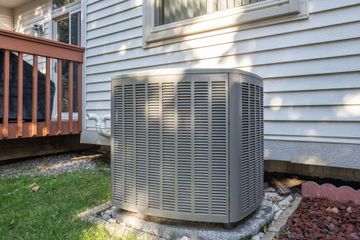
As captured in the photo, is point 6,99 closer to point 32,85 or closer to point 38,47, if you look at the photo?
point 32,85

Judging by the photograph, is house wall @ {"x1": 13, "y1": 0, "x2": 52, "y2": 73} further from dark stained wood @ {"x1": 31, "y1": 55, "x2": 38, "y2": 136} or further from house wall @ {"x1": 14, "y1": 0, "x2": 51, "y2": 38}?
dark stained wood @ {"x1": 31, "y1": 55, "x2": 38, "y2": 136}

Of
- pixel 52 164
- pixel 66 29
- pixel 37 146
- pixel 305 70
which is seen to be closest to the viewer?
pixel 305 70

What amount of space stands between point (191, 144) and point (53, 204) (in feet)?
4.58

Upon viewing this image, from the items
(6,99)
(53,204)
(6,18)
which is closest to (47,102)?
(6,99)

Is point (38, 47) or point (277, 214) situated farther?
point (38, 47)

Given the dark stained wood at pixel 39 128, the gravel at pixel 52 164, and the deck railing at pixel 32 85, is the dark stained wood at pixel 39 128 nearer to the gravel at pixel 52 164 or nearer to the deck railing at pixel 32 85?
the deck railing at pixel 32 85

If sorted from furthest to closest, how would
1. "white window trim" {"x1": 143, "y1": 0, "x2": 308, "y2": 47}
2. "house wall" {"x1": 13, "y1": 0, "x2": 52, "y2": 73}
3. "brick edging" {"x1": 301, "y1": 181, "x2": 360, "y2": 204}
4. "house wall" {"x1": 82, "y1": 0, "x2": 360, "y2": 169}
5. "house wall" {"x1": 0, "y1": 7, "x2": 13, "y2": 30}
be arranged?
"house wall" {"x1": 0, "y1": 7, "x2": 13, "y2": 30}, "house wall" {"x1": 13, "y1": 0, "x2": 52, "y2": 73}, "white window trim" {"x1": 143, "y1": 0, "x2": 308, "y2": 47}, "house wall" {"x1": 82, "y1": 0, "x2": 360, "y2": 169}, "brick edging" {"x1": 301, "y1": 181, "x2": 360, "y2": 204}

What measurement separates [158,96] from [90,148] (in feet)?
12.9

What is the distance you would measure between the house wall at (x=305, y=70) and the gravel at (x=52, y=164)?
6.07ft

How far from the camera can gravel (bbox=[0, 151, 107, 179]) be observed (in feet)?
13.4

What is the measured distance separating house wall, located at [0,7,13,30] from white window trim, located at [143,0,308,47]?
5685 mm

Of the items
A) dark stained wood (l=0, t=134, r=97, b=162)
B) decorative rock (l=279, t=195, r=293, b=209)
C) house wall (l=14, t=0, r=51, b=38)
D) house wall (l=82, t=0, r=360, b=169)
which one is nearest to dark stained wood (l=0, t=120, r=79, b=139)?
dark stained wood (l=0, t=134, r=97, b=162)

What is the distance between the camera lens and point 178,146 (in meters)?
1.95

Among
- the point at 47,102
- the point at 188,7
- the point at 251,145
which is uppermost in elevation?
the point at 188,7
